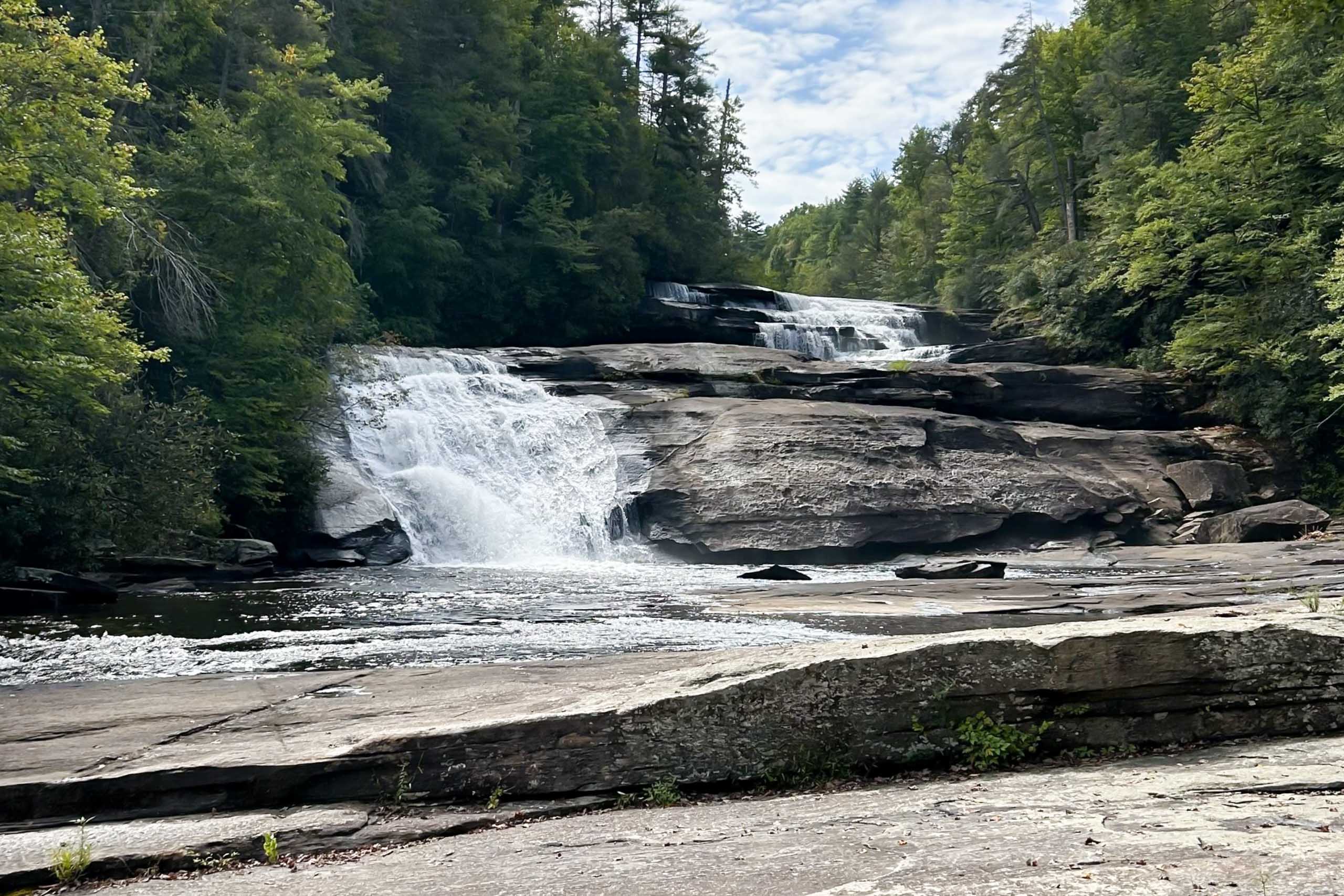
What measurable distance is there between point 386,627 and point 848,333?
→ 89.2 ft

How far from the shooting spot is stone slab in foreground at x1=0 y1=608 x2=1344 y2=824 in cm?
452

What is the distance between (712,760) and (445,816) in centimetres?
120

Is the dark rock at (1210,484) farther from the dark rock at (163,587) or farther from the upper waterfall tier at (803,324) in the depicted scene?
the dark rock at (163,587)

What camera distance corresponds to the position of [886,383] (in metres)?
27.8

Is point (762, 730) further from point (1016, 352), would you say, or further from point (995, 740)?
point (1016, 352)

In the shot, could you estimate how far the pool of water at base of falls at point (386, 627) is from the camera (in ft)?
28.7

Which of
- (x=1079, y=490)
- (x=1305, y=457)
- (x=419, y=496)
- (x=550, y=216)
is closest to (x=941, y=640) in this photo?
(x=419, y=496)

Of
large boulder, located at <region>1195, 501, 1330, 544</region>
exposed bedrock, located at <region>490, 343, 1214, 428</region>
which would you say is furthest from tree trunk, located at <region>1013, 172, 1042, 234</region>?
large boulder, located at <region>1195, 501, 1330, 544</region>

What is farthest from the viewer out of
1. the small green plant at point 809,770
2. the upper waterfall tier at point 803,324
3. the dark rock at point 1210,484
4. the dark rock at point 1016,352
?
the upper waterfall tier at point 803,324


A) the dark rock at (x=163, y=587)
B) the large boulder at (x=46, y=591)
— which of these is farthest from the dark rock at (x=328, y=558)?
the large boulder at (x=46, y=591)

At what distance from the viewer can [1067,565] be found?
63.9 ft

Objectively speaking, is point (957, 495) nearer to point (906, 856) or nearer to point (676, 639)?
point (676, 639)

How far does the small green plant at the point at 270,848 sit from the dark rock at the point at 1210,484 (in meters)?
24.9

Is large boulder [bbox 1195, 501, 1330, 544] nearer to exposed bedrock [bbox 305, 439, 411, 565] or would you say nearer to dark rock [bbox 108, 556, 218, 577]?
exposed bedrock [bbox 305, 439, 411, 565]
